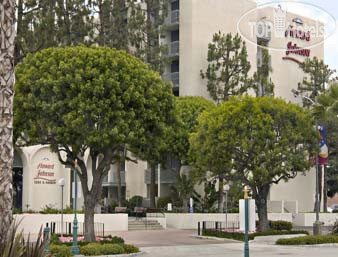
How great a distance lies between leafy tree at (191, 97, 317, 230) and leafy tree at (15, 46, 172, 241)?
24.1 feet

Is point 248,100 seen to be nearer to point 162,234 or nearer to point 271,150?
point 271,150

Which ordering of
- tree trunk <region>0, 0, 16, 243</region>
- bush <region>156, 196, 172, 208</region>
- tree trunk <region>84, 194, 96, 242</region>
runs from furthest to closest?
bush <region>156, 196, 172, 208</region> < tree trunk <region>84, 194, 96, 242</region> < tree trunk <region>0, 0, 16, 243</region>

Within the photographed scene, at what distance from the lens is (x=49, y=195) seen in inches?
1764

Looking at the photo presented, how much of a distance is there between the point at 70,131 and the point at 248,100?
463 inches

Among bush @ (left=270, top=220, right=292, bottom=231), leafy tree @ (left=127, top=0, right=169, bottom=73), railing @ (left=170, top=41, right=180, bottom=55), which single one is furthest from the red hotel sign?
bush @ (left=270, top=220, right=292, bottom=231)

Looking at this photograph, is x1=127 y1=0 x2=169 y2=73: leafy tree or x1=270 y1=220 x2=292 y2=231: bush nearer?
x1=270 y1=220 x2=292 y2=231: bush

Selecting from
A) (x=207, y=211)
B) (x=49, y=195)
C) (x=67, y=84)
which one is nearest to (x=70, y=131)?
(x=67, y=84)

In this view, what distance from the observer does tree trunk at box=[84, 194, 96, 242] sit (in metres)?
27.7

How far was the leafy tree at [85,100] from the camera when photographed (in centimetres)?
2578

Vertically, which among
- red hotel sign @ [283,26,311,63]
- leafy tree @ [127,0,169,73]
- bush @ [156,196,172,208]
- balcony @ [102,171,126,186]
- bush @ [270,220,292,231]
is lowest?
bush @ [270,220,292,231]

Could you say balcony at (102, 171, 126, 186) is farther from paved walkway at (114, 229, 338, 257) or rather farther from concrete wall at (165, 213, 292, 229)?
paved walkway at (114, 229, 338, 257)

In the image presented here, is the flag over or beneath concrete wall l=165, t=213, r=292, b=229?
over

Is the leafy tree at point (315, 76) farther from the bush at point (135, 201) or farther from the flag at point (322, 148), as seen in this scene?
the flag at point (322, 148)

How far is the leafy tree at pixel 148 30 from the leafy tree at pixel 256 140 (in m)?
14.6
